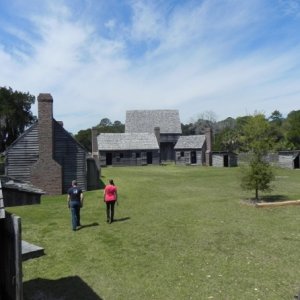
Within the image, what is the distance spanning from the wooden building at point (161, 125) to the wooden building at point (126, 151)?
9.76 metres

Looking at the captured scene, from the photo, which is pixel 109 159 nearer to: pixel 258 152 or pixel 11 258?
pixel 258 152

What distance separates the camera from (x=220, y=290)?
9.09 metres

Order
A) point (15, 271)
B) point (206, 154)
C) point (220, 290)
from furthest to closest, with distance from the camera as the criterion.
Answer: point (206, 154) < point (220, 290) < point (15, 271)

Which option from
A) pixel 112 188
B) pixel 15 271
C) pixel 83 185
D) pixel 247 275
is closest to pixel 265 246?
pixel 247 275

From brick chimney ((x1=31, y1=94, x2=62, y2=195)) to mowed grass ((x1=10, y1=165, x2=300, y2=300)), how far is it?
6014 millimetres

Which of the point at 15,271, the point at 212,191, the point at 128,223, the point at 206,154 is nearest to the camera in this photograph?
the point at 15,271

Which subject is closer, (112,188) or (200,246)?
(200,246)

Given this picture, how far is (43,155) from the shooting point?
27234 millimetres

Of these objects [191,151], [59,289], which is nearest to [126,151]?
[191,151]

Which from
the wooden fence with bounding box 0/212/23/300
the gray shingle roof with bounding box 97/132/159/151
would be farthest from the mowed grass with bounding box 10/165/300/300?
the gray shingle roof with bounding box 97/132/159/151

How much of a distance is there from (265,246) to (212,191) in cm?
1439

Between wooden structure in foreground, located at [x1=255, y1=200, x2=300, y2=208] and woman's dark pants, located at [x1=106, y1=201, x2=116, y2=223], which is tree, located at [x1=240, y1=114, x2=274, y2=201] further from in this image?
woman's dark pants, located at [x1=106, y1=201, x2=116, y2=223]

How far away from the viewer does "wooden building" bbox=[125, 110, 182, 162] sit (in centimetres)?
7244

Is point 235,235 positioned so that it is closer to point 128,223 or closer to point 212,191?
point 128,223
